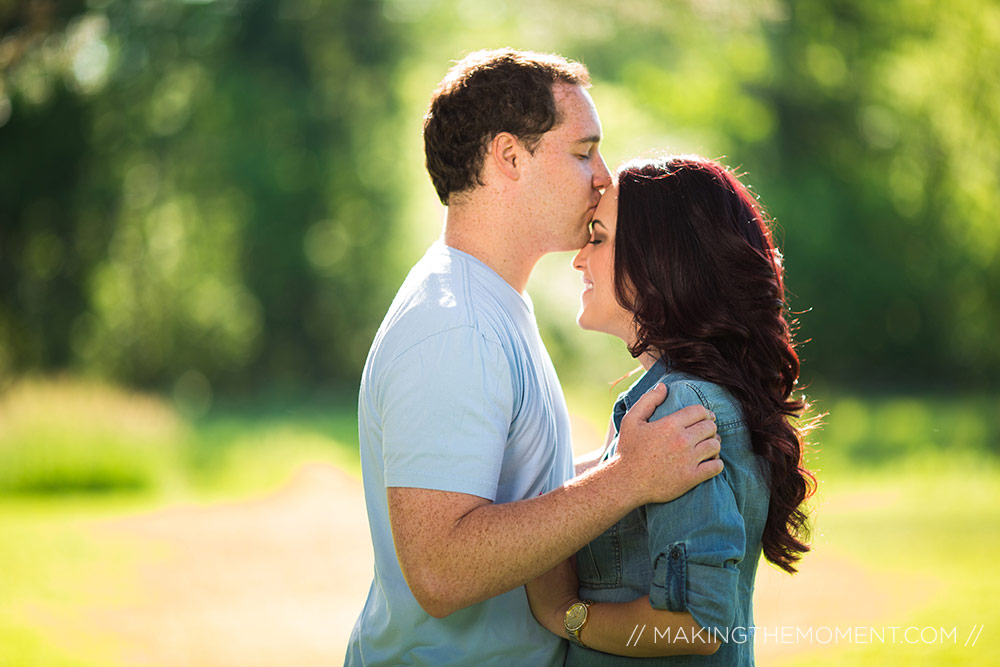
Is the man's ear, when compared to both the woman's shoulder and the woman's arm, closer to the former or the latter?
the woman's shoulder

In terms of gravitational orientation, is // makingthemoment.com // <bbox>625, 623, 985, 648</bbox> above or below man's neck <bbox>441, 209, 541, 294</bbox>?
below

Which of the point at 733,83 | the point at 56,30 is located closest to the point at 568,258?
the point at 733,83

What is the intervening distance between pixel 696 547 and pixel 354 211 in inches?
795

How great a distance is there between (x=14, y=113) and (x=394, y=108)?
7609mm

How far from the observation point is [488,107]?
A: 2.72 meters

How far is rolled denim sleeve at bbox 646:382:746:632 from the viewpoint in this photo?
7.35 ft

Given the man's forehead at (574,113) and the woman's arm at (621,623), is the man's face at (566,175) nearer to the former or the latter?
the man's forehead at (574,113)

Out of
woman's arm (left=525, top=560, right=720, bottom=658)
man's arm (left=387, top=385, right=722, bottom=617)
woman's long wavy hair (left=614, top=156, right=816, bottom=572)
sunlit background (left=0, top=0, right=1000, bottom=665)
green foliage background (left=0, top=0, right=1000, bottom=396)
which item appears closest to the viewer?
man's arm (left=387, top=385, right=722, bottom=617)

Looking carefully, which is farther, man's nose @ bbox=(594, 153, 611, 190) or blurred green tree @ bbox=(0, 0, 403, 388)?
blurred green tree @ bbox=(0, 0, 403, 388)

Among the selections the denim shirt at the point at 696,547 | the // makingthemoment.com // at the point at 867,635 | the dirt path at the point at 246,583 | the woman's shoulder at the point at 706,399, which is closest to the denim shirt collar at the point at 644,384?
the denim shirt at the point at 696,547

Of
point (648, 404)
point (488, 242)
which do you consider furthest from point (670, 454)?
point (488, 242)

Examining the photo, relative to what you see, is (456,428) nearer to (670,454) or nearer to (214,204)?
(670,454)

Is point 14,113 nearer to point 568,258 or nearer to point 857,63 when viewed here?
point 568,258

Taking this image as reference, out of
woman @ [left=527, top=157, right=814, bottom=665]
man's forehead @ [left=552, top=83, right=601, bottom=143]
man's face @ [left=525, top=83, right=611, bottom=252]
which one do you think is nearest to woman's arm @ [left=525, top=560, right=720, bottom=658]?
woman @ [left=527, top=157, right=814, bottom=665]
